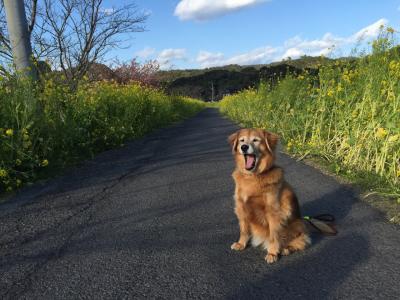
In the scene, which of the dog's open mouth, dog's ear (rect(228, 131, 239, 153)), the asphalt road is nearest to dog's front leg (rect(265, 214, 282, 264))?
the asphalt road

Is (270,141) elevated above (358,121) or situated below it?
above

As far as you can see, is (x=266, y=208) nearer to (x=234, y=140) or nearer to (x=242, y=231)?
(x=242, y=231)

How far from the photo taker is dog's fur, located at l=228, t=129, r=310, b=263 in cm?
279

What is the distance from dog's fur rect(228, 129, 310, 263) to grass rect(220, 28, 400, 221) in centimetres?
152

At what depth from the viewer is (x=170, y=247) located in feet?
9.46

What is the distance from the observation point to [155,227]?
3320 millimetres

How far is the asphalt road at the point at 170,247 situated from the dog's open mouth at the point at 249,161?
683 mm

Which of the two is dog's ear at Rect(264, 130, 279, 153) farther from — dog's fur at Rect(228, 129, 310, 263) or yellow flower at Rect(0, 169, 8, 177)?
yellow flower at Rect(0, 169, 8, 177)

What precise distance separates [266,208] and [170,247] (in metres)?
0.88

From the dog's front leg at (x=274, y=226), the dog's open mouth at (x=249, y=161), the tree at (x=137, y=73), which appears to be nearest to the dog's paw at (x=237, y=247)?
the dog's front leg at (x=274, y=226)

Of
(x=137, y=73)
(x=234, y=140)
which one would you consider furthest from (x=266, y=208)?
(x=137, y=73)

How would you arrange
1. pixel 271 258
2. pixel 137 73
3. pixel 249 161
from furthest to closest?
1. pixel 137 73
2. pixel 249 161
3. pixel 271 258

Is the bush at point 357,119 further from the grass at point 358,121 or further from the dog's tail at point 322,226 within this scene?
the dog's tail at point 322,226

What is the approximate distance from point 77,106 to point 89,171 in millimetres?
2163
